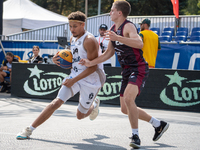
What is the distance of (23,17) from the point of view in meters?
21.9

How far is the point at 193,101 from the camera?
8688 millimetres

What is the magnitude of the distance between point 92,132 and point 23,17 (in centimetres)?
1768

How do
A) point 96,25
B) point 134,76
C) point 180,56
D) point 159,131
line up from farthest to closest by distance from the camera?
1. point 96,25
2. point 180,56
3. point 159,131
4. point 134,76

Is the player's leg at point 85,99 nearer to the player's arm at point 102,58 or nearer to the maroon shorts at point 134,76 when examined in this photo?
the player's arm at point 102,58

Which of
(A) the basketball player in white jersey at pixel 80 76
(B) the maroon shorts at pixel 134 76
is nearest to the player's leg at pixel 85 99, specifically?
(A) the basketball player in white jersey at pixel 80 76

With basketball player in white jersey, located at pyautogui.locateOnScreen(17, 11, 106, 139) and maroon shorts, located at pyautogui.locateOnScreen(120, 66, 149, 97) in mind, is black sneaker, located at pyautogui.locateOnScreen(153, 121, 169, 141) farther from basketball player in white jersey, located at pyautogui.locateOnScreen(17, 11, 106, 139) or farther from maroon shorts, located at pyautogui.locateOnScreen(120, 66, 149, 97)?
basketball player in white jersey, located at pyautogui.locateOnScreen(17, 11, 106, 139)

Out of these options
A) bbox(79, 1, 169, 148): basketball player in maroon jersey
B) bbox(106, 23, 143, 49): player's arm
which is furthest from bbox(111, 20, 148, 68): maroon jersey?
bbox(106, 23, 143, 49): player's arm

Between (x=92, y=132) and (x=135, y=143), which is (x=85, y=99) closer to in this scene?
(x=92, y=132)

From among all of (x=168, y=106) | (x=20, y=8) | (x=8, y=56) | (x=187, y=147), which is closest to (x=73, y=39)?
(x=187, y=147)

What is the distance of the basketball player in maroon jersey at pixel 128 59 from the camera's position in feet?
14.6

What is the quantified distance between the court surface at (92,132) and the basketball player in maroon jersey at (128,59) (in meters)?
0.45

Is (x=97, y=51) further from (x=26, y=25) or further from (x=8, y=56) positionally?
(x=26, y=25)

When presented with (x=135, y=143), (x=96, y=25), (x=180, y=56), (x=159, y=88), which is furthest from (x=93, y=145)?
(x=96, y=25)

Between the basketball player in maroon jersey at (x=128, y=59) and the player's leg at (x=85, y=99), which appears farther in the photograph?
the player's leg at (x=85, y=99)
